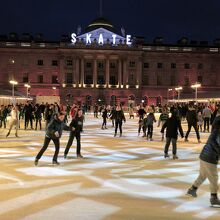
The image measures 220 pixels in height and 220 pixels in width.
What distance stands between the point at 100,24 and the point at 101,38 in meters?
9.39

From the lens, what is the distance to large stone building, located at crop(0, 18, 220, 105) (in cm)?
8562

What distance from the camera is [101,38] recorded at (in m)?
87.2

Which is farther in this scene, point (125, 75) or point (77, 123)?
point (125, 75)

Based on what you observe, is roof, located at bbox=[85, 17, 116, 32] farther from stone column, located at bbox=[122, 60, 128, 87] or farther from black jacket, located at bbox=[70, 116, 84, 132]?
black jacket, located at bbox=[70, 116, 84, 132]

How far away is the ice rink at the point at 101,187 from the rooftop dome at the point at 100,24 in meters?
82.6

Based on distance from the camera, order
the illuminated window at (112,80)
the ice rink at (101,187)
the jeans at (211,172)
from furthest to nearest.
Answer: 1. the illuminated window at (112,80)
2. the jeans at (211,172)
3. the ice rink at (101,187)

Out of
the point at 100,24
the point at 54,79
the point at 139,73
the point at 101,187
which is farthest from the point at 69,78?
the point at 101,187

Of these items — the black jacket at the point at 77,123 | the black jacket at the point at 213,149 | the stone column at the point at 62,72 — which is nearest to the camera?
the black jacket at the point at 213,149

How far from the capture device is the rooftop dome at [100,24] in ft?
311

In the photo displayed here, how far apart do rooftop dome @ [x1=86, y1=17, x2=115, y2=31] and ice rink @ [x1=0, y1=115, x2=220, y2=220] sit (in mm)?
82582

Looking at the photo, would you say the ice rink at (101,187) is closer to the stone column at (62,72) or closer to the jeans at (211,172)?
the jeans at (211,172)

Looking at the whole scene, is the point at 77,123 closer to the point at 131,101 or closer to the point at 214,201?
the point at 214,201

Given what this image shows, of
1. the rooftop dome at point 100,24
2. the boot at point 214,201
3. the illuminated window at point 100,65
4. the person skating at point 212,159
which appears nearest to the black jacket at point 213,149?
the person skating at point 212,159

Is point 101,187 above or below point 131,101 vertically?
below
